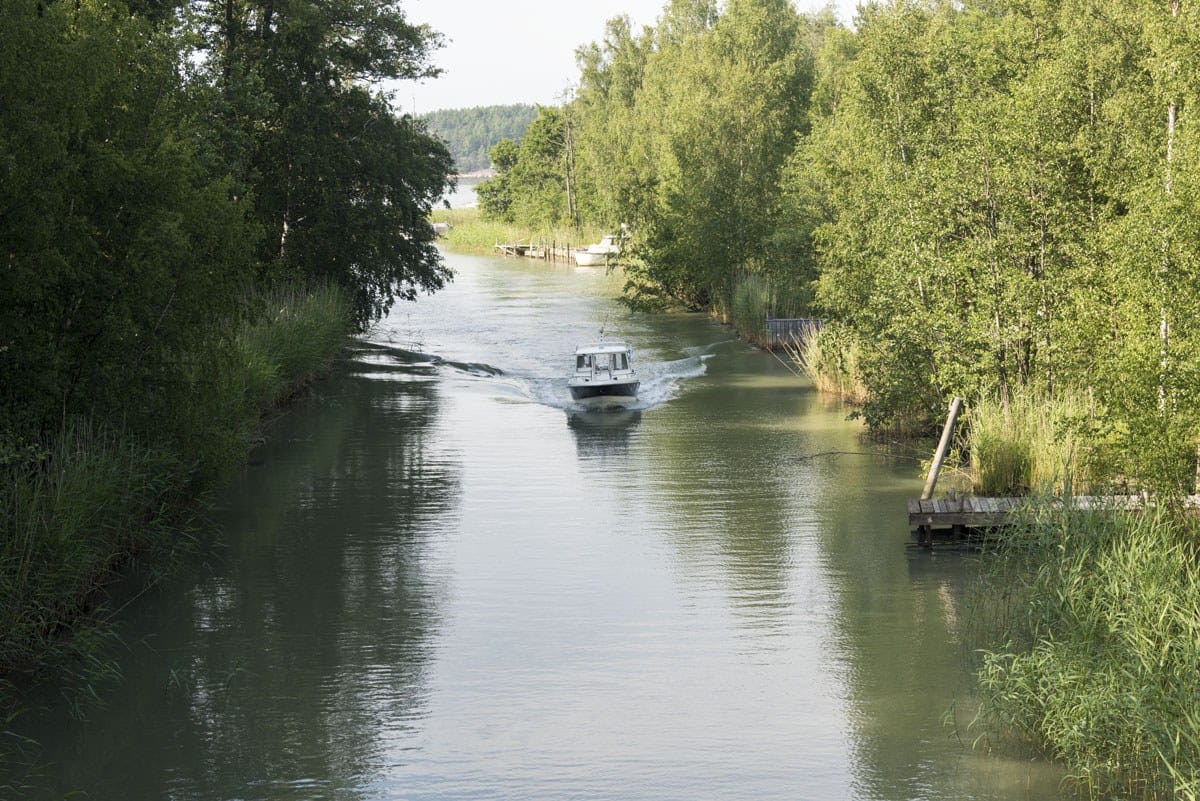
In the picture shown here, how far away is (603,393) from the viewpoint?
32.3m

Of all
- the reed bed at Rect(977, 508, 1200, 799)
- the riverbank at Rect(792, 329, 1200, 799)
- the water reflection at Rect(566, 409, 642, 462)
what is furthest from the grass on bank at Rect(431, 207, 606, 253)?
the reed bed at Rect(977, 508, 1200, 799)

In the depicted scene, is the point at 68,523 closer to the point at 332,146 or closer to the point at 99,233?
the point at 99,233

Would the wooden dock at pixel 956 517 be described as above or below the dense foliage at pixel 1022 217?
below

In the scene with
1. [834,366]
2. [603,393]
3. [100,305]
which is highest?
[100,305]

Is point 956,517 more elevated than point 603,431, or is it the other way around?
point 956,517

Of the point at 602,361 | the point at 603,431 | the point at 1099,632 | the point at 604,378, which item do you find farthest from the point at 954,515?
the point at 602,361

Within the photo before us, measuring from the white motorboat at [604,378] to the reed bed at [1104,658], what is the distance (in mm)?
18132

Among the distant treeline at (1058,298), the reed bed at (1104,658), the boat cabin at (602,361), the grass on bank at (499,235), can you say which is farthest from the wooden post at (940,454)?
the grass on bank at (499,235)

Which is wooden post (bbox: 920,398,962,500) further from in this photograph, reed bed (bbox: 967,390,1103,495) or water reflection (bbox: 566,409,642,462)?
water reflection (bbox: 566,409,642,462)

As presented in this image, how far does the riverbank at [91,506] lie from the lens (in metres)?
12.7

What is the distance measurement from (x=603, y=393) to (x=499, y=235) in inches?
3277

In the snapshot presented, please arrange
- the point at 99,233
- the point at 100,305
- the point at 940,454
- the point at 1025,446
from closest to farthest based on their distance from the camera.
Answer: the point at 100,305 < the point at 99,233 < the point at 940,454 < the point at 1025,446

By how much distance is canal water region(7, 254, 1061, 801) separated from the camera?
10.9 m

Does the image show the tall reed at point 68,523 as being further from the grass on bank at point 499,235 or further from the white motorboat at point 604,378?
the grass on bank at point 499,235
